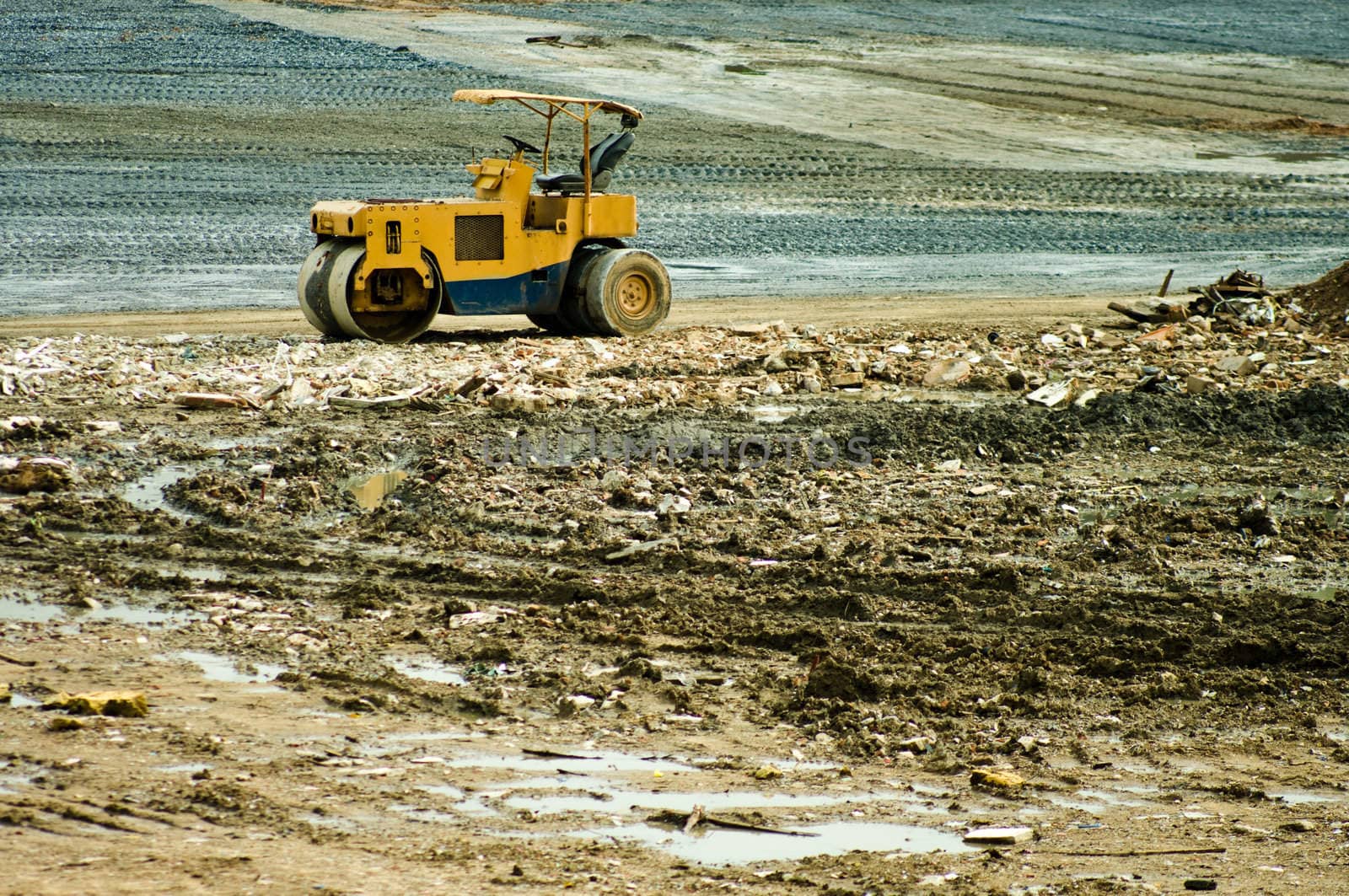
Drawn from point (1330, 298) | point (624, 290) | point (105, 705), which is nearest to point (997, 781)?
point (105, 705)

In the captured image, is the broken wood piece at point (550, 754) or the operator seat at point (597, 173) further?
the operator seat at point (597, 173)

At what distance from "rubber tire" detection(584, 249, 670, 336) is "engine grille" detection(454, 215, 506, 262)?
2.74 ft

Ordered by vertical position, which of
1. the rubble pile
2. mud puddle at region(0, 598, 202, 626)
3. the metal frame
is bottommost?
mud puddle at region(0, 598, 202, 626)

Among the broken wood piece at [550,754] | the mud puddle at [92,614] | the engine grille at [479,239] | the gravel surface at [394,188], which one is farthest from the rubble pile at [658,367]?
the broken wood piece at [550,754]

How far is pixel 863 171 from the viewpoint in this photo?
2145cm

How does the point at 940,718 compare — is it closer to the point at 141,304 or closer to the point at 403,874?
the point at 403,874

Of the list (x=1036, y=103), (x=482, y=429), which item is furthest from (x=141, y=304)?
(x=1036, y=103)

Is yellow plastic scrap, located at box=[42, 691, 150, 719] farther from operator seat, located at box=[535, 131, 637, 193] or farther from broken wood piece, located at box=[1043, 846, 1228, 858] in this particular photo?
operator seat, located at box=[535, 131, 637, 193]

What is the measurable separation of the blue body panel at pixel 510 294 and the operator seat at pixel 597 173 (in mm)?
635

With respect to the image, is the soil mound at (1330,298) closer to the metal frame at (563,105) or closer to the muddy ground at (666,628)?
the muddy ground at (666,628)

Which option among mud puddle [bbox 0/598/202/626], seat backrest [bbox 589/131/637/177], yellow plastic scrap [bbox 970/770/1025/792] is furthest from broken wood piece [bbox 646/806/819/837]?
seat backrest [bbox 589/131/637/177]

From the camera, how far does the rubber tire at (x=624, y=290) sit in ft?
42.2

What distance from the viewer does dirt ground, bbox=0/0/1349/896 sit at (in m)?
4.71

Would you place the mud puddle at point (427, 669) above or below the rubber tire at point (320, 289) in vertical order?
below
